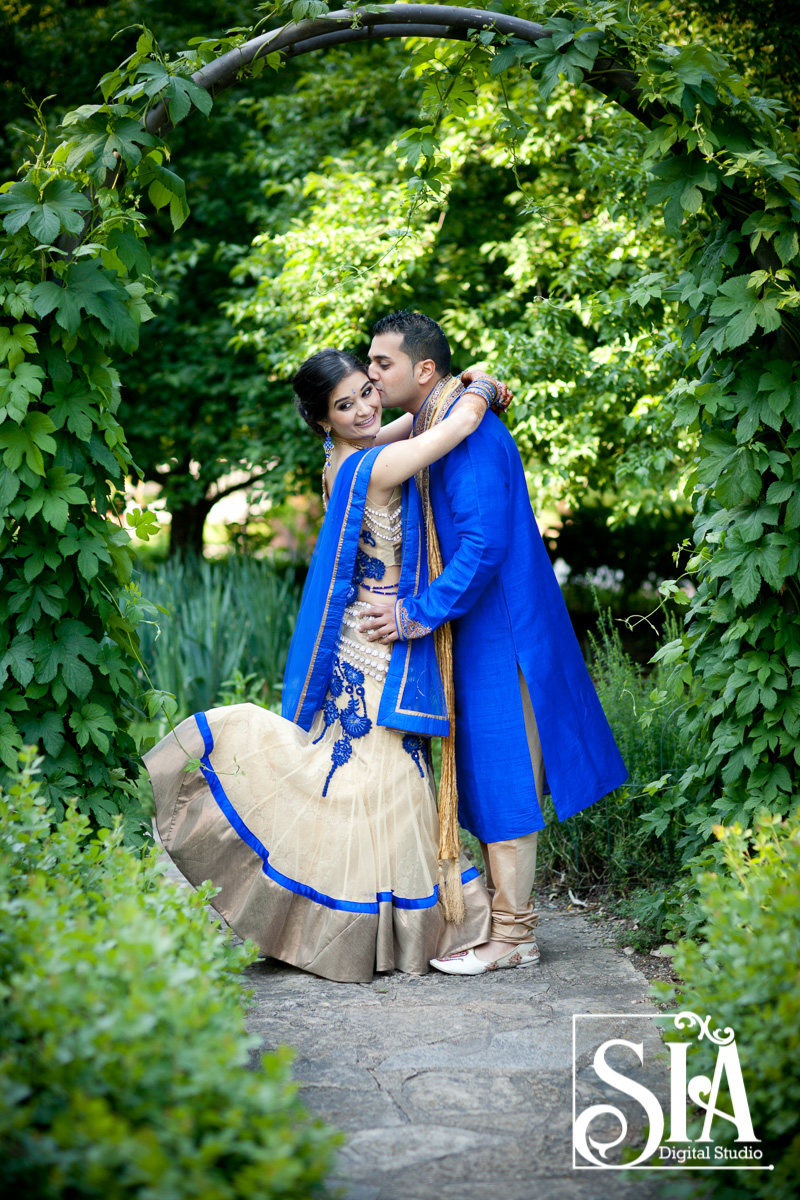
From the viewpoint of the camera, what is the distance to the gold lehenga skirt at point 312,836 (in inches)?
123

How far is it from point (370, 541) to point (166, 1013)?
1.87 m

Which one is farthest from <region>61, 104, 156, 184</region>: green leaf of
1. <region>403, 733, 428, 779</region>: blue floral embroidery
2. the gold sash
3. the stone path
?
the stone path

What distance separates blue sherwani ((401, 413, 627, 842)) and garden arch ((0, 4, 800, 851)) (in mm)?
414

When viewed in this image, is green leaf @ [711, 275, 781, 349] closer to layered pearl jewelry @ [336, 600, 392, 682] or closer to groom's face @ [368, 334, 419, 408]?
groom's face @ [368, 334, 419, 408]

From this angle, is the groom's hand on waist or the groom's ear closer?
the groom's hand on waist

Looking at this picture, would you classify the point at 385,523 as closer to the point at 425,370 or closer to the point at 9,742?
the point at 425,370

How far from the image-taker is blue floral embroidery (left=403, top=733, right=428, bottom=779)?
326cm

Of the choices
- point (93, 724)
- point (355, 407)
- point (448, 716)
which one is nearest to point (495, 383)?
point (355, 407)

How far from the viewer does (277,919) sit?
3.15 m

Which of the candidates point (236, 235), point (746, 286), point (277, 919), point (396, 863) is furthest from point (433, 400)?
point (236, 235)

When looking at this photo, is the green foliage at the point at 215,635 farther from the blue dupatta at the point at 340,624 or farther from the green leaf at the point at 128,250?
the green leaf at the point at 128,250

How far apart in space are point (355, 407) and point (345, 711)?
0.96 meters

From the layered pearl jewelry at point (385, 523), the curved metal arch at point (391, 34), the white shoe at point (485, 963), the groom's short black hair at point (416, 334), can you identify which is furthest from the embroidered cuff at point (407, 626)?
the curved metal arch at point (391, 34)

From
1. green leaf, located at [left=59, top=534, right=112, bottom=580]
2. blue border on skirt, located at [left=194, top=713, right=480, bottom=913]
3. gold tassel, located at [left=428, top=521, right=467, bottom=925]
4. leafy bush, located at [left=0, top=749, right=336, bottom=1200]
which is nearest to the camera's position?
leafy bush, located at [left=0, top=749, right=336, bottom=1200]
